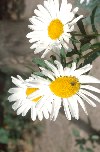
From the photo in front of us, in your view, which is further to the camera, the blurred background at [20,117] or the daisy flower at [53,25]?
the blurred background at [20,117]

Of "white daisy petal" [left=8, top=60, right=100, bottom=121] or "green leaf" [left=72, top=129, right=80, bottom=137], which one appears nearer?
"white daisy petal" [left=8, top=60, right=100, bottom=121]

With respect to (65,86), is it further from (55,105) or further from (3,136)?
(3,136)

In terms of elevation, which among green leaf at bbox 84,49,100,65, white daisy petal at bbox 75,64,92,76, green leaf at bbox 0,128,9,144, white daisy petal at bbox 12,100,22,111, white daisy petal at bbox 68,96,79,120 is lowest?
white daisy petal at bbox 68,96,79,120

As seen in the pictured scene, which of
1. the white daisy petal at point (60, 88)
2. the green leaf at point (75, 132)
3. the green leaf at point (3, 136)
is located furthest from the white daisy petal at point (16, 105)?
the green leaf at point (3, 136)

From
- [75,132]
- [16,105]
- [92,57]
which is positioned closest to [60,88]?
[92,57]

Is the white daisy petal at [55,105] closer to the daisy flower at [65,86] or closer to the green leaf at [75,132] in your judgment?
the daisy flower at [65,86]

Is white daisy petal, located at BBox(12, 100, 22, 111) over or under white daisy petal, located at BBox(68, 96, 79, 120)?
over

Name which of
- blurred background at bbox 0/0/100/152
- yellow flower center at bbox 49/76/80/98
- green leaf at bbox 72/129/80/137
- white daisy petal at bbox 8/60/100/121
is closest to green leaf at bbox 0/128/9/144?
blurred background at bbox 0/0/100/152

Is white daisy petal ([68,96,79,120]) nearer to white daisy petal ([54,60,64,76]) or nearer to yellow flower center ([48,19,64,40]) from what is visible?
white daisy petal ([54,60,64,76])
